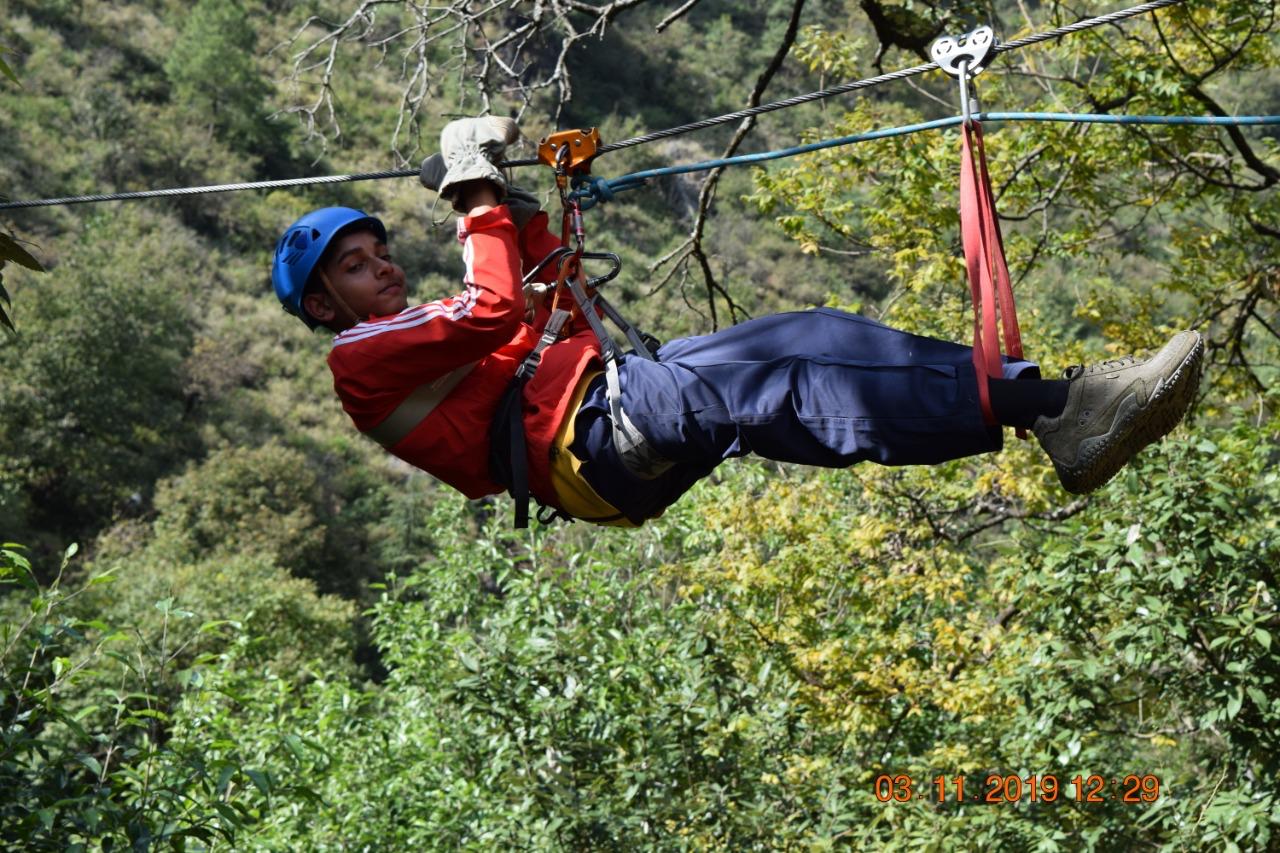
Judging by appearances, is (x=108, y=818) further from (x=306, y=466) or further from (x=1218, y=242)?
(x=306, y=466)

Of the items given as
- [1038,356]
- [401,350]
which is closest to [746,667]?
[1038,356]

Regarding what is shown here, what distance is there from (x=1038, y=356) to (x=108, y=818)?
19.6ft

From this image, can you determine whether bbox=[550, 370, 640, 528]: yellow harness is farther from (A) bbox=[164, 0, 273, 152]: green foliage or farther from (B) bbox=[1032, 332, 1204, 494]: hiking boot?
(A) bbox=[164, 0, 273, 152]: green foliage

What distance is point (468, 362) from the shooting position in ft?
9.71

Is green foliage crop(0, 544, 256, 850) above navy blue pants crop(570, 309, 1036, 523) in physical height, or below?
below

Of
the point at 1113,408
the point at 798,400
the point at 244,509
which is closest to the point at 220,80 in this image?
the point at 244,509

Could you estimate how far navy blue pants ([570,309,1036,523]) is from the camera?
2.58m

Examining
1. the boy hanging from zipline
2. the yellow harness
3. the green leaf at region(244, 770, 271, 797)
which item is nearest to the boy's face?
the boy hanging from zipline

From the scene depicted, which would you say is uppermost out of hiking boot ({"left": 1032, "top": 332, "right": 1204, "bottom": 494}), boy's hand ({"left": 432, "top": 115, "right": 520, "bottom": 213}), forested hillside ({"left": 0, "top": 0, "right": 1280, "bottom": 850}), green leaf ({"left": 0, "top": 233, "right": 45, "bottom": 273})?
boy's hand ({"left": 432, "top": 115, "right": 520, "bottom": 213})

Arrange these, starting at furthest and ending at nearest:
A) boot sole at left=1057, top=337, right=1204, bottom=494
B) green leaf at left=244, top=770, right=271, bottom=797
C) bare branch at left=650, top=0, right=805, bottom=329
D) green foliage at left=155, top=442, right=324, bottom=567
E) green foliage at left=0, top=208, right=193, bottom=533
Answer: green foliage at left=0, top=208, right=193, bottom=533
green foliage at left=155, top=442, right=324, bottom=567
bare branch at left=650, top=0, right=805, bottom=329
green leaf at left=244, top=770, right=271, bottom=797
boot sole at left=1057, top=337, right=1204, bottom=494

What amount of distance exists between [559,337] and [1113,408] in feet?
3.94

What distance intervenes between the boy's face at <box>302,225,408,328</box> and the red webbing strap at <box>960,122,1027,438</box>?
4.18 feet

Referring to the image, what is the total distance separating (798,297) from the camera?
34.9 m

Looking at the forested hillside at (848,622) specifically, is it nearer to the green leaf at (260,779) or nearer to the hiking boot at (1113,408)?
the green leaf at (260,779)
